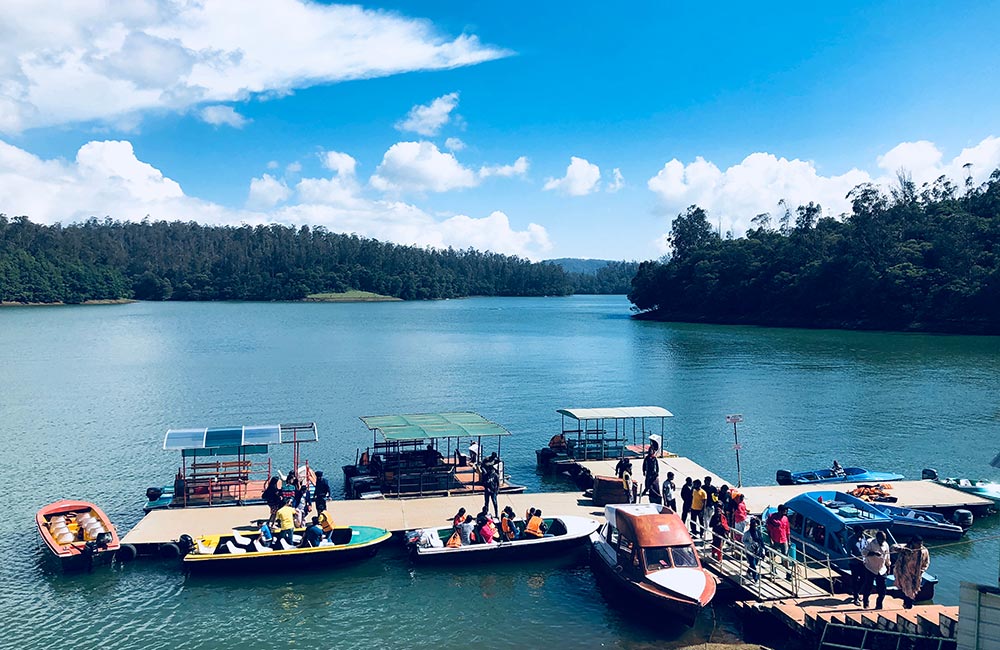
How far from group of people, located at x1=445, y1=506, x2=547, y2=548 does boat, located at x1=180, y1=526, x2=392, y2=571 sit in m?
2.70

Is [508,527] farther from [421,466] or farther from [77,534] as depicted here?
[77,534]

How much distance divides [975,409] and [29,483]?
197 feet

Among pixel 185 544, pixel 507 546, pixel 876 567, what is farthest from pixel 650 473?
pixel 185 544

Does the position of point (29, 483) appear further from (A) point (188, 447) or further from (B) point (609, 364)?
(B) point (609, 364)

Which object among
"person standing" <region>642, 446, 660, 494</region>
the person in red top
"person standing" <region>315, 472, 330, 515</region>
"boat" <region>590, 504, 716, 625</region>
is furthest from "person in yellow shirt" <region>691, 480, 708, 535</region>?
"person standing" <region>315, 472, 330, 515</region>

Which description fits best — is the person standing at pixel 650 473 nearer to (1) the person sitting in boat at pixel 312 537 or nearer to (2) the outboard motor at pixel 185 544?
(1) the person sitting in boat at pixel 312 537

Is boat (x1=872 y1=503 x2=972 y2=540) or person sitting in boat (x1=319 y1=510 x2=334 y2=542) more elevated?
person sitting in boat (x1=319 y1=510 x2=334 y2=542)

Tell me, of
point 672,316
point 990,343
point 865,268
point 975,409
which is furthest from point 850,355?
point 672,316

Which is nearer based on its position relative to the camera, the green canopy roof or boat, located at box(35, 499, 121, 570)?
boat, located at box(35, 499, 121, 570)

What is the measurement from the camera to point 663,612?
20500 mm

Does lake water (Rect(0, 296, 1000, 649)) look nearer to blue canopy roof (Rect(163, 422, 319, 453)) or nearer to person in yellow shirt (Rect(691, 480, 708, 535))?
blue canopy roof (Rect(163, 422, 319, 453))

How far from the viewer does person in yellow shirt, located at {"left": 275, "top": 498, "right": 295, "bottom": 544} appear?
78.5 feet

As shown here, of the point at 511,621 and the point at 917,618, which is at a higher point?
the point at 917,618

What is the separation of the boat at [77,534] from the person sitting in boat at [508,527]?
12652 millimetres
